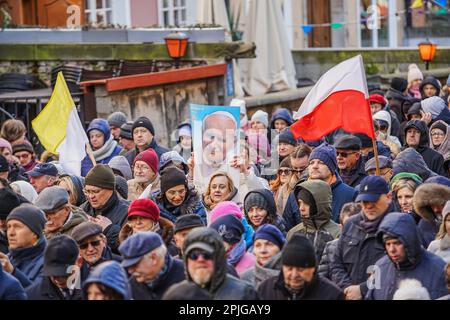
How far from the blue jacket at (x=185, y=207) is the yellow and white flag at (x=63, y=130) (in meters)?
2.46

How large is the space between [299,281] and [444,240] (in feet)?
5.67

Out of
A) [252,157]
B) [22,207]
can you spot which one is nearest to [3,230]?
[22,207]

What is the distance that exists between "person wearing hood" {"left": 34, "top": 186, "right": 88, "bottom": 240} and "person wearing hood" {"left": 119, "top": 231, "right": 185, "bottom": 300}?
93.5 inches

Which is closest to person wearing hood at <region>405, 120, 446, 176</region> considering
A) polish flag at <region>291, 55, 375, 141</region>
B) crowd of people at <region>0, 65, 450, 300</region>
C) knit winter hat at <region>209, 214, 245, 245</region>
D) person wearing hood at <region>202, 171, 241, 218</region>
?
crowd of people at <region>0, 65, 450, 300</region>

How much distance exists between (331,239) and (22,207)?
2208 millimetres

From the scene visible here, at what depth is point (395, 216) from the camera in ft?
30.4

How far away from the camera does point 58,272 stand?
363 inches

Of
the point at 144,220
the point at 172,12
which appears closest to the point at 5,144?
the point at 144,220

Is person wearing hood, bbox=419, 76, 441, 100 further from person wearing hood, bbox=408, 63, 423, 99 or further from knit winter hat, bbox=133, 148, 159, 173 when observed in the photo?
knit winter hat, bbox=133, 148, 159, 173

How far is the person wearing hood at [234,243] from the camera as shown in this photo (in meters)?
9.90

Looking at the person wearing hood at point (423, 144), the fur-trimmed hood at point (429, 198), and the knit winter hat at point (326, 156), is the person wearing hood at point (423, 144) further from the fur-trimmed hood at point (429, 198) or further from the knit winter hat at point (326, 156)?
the fur-trimmed hood at point (429, 198)

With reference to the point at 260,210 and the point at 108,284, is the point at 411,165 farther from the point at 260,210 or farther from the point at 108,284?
the point at 108,284

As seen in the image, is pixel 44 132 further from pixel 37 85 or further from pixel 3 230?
pixel 37 85

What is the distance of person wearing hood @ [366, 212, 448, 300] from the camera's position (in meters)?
9.07
